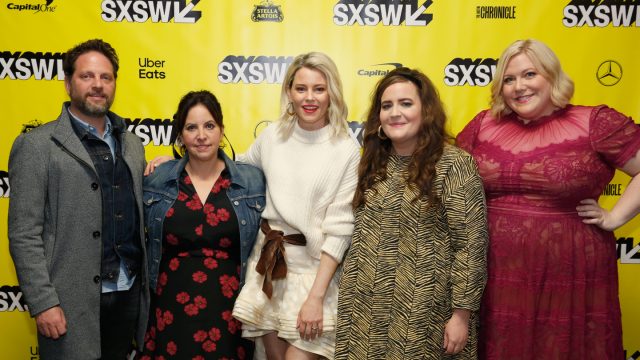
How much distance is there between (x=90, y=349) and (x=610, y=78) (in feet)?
10.3

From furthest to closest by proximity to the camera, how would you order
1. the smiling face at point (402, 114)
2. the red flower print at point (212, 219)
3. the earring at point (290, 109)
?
1. the earring at point (290, 109)
2. the red flower print at point (212, 219)
3. the smiling face at point (402, 114)

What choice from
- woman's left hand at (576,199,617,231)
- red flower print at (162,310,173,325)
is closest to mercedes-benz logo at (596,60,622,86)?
woman's left hand at (576,199,617,231)

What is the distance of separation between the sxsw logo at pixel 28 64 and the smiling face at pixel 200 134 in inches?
55.9

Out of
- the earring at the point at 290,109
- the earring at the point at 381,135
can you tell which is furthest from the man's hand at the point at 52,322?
the earring at the point at 381,135

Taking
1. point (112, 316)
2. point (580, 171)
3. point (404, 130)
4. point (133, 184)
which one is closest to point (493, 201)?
point (580, 171)

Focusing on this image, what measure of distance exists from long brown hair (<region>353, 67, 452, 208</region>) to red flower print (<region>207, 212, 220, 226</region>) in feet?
1.92

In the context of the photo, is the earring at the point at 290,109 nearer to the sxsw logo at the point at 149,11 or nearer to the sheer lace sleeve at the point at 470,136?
the sheer lace sleeve at the point at 470,136

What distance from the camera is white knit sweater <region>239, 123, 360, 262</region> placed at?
193 centimetres

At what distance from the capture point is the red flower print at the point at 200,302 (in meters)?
1.99

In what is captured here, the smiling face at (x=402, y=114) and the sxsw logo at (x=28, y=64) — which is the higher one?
the sxsw logo at (x=28, y=64)

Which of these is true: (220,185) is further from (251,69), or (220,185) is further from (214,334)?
(251,69)

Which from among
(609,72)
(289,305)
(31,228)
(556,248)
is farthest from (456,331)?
(609,72)

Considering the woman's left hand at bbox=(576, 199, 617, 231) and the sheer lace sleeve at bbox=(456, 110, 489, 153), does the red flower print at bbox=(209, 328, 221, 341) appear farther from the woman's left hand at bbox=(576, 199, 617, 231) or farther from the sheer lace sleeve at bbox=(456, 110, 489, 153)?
the woman's left hand at bbox=(576, 199, 617, 231)

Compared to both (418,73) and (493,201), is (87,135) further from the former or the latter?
(493,201)
